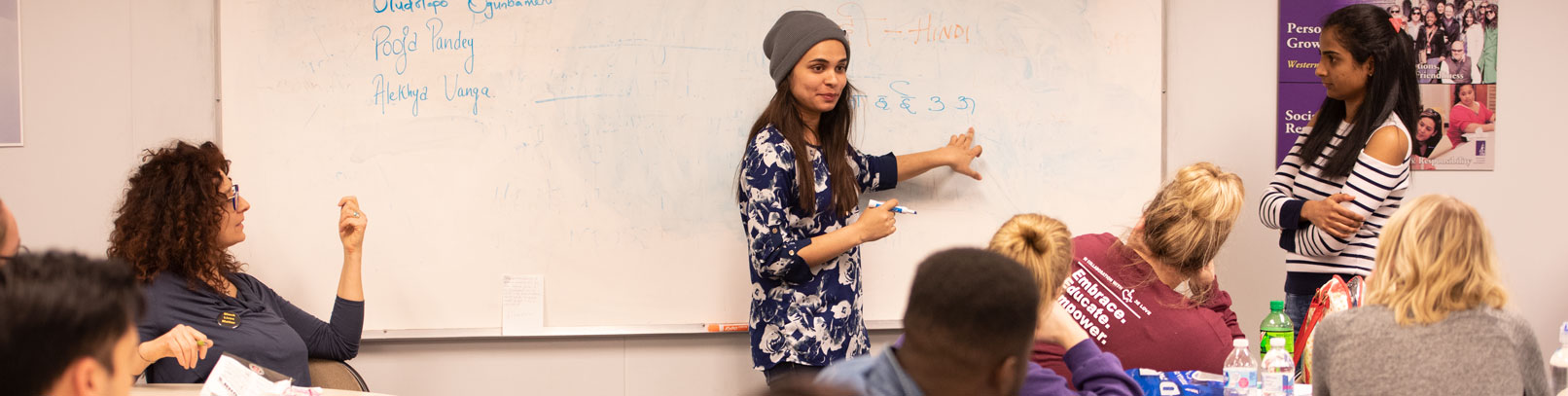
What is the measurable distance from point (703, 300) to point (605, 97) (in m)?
0.69

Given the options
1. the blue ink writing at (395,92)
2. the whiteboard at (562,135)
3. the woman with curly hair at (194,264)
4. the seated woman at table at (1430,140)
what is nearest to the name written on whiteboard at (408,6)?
the whiteboard at (562,135)

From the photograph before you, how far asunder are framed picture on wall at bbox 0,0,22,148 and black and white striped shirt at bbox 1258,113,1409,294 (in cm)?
366

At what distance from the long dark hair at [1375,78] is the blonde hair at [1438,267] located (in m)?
1.09

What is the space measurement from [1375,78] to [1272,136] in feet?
2.26

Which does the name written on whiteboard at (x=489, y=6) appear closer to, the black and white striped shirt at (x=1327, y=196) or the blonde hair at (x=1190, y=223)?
the blonde hair at (x=1190, y=223)

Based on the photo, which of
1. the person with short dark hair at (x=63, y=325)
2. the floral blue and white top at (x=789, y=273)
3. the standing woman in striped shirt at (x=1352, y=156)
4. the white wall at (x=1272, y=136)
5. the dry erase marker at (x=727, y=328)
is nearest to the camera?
the person with short dark hair at (x=63, y=325)

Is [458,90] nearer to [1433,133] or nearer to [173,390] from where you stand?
[173,390]

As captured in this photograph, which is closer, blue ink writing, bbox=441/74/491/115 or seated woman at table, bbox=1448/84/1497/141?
blue ink writing, bbox=441/74/491/115

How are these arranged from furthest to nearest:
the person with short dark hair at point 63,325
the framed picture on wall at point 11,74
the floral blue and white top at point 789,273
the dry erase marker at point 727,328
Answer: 1. the dry erase marker at point 727,328
2. the framed picture on wall at point 11,74
3. the floral blue and white top at point 789,273
4. the person with short dark hair at point 63,325

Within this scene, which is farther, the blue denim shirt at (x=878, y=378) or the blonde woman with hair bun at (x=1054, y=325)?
the blonde woman with hair bun at (x=1054, y=325)

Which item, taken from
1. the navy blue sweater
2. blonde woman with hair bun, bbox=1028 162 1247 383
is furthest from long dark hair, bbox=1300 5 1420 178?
the navy blue sweater

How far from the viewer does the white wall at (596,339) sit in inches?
121

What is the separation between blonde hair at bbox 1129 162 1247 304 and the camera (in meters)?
2.19

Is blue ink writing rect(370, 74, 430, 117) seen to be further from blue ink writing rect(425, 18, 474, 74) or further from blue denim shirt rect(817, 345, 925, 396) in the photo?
blue denim shirt rect(817, 345, 925, 396)
